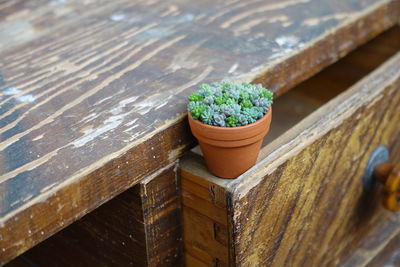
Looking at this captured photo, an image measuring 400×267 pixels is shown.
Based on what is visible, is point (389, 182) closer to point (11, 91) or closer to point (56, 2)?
point (11, 91)

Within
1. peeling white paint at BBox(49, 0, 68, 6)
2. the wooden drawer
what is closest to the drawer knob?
the wooden drawer

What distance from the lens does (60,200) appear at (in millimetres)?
863

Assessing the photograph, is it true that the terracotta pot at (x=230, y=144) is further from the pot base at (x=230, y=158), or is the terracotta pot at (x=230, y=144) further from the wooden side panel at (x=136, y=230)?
the wooden side panel at (x=136, y=230)

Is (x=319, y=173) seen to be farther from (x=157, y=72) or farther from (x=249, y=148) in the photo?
(x=157, y=72)

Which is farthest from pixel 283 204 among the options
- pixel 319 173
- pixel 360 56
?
pixel 360 56

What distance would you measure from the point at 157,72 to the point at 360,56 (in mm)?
911

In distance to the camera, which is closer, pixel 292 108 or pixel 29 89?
pixel 29 89

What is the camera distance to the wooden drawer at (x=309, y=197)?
106 cm

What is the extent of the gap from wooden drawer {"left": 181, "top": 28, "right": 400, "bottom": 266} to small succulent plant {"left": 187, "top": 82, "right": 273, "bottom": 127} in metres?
0.12

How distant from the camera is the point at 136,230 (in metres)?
1.11

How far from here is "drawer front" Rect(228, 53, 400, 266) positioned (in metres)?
1.08

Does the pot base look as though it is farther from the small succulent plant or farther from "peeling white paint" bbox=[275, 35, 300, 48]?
A: "peeling white paint" bbox=[275, 35, 300, 48]

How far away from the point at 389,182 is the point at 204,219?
54cm

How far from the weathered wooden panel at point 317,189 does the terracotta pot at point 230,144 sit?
22 millimetres
